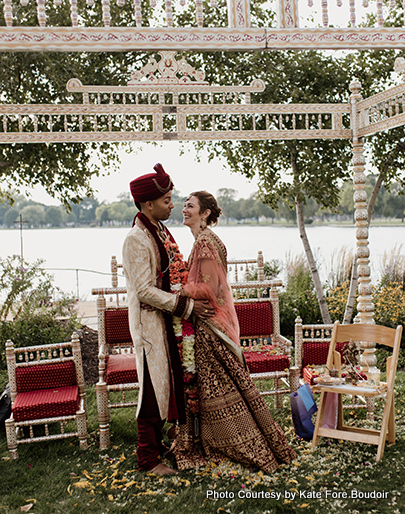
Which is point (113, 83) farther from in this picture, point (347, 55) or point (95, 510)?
point (95, 510)

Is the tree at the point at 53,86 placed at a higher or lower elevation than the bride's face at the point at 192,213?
higher

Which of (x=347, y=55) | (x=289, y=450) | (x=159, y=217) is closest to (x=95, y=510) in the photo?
(x=289, y=450)

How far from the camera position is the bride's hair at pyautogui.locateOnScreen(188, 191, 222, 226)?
3.96m

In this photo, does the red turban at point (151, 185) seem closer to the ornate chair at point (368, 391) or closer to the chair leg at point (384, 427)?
the ornate chair at point (368, 391)

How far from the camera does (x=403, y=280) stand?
28.7ft

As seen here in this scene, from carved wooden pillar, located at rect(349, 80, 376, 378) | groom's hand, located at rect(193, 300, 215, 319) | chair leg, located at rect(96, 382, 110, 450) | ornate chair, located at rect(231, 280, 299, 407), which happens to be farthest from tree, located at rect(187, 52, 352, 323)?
chair leg, located at rect(96, 382, 110, 450)

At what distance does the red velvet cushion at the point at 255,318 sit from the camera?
520 cm

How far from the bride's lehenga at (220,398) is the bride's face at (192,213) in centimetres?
13

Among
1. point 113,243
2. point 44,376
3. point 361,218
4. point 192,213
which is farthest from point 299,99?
point 113,243

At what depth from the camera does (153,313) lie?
3738 mm

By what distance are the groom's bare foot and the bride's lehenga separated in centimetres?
8

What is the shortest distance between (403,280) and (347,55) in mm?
3963

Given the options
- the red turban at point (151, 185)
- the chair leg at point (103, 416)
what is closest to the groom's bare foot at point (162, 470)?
the chair leg at point (103, 416)

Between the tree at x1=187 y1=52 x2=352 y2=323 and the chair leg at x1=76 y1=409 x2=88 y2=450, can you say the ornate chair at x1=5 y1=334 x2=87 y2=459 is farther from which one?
the tree at x1=187 y1=52 x2=352 y2=323
